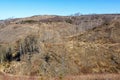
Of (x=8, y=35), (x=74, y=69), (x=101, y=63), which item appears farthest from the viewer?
(x=8, y=35)

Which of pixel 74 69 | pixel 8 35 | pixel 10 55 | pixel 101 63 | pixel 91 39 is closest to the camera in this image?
pixel 74 69

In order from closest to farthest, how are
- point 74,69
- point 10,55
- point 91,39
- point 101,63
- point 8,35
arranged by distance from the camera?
point 74,69, point 101,63, point 10,55, point 91,39, point 8,35

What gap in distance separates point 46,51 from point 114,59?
1754 cm

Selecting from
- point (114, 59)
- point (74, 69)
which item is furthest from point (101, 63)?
point (74, 69)

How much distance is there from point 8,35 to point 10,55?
2468 inches

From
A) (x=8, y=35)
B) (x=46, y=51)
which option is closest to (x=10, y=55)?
(x=46, y=51)

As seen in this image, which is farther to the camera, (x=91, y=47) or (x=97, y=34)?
(x=97, y=34)

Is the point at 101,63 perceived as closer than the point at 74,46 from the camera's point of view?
Yes

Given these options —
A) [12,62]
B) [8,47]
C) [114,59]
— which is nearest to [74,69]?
[114,59]

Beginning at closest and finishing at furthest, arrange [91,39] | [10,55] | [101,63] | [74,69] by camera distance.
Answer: [74,69] < [101,63] < [10,55] < [91,39]

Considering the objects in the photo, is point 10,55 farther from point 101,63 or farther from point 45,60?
point 101,63

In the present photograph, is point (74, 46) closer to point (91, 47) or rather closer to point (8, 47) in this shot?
point (91, 47)

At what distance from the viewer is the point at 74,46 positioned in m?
86.1

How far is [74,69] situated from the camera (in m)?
71.6
